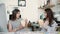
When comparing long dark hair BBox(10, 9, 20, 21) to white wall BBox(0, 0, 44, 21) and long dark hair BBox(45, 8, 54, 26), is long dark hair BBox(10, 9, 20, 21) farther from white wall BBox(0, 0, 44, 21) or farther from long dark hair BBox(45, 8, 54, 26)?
long dark hair BBox(45, 8, 54, 26)

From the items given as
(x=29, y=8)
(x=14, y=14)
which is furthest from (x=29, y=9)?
(x=14, y=14)

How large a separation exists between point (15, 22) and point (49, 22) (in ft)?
1.10

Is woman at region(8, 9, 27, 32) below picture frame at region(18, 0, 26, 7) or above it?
below

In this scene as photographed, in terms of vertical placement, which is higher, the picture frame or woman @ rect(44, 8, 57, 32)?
the picture frame

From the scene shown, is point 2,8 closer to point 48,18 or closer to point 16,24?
point 16,24

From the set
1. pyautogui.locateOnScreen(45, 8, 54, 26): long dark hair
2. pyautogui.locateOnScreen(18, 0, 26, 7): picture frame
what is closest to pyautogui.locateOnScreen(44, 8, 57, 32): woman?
pyautogui.locateOnScreen(45, 8, 54, 26): long dark hair

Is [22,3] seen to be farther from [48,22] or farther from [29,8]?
[48,22]

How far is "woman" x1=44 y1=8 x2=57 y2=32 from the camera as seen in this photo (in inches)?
75.5

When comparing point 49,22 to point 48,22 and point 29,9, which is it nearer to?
point 48,22

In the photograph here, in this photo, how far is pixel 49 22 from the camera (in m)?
1.93

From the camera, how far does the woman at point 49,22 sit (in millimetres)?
1919

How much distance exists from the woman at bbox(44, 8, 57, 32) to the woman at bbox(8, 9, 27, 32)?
0.24 meters

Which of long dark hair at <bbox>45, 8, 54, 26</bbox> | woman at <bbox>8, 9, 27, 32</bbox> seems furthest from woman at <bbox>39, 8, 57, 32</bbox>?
woman at <bbox>8, 9, 27, 32</bbox>

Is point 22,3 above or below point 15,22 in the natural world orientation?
above
